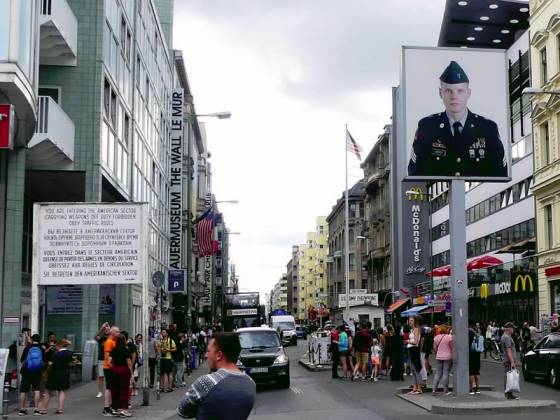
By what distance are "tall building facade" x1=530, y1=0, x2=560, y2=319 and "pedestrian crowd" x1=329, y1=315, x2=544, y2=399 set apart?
4656 mm

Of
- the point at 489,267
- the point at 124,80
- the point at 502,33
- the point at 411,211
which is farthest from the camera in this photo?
the point at 411,211

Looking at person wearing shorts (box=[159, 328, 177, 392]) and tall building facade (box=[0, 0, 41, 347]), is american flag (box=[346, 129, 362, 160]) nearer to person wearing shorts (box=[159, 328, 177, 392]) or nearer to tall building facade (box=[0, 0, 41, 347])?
person wearing shorts (box=[159, 328, 177, 392])

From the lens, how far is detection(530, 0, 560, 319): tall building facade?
37.3 metres

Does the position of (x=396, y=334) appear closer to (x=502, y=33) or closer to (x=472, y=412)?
(x=472, y=412)

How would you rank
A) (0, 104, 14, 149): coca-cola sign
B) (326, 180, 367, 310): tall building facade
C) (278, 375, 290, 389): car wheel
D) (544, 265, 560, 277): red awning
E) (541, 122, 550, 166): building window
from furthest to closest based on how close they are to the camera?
(326, 180, 367, 310): tall building facade
(541, 122, 550, 166): building window
(544, 265, 560, 277): red awning
(278, 375, 290, 389): car wheel
(0, 104, 14, 149): coca-cola sign

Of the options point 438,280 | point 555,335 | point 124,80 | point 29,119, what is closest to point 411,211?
point 438,280

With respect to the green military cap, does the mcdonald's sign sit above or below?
below

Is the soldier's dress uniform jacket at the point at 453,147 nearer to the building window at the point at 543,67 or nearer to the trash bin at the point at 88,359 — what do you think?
the trash bin at the point at 88,359

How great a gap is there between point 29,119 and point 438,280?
4610 centimetres

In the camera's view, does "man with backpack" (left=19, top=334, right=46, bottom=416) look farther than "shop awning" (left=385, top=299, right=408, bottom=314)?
No

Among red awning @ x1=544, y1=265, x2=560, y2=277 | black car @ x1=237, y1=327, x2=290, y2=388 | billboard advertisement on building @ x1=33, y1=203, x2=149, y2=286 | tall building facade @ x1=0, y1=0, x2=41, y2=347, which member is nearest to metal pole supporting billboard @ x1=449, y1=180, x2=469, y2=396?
black car @ x1=237, y1=327, x2=290, y2=388

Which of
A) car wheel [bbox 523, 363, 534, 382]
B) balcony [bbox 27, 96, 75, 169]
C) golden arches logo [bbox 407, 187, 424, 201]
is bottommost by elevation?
car wheel [bbox 523, 363, 534, 382]

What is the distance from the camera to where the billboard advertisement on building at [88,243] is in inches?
688

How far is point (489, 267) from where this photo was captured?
47.0m
